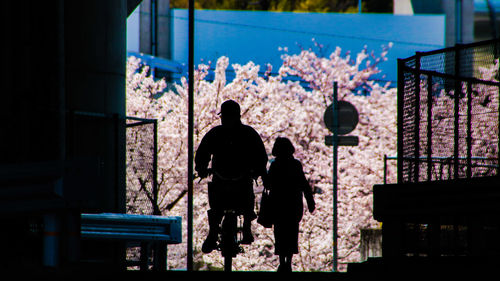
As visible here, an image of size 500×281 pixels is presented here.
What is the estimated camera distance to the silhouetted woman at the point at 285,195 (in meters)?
9.02

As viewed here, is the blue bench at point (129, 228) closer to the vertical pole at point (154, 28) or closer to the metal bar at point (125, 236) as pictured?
the metal bar at point (125, 236)

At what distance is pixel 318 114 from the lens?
116 feet

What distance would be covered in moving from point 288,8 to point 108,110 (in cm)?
5360

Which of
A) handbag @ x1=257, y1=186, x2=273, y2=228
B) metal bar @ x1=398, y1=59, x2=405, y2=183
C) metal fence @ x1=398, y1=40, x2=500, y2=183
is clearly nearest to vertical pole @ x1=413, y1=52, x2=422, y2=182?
metal fence @ x1=398, y1=40, x2=500, y2=183

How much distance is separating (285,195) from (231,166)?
152cm

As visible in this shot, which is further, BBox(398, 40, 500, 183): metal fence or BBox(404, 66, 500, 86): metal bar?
BBox(398, 40, 500, 183): metal fence

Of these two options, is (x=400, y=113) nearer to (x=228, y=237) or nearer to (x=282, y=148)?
(x=282, y=148)

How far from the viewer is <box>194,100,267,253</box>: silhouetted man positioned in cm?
763

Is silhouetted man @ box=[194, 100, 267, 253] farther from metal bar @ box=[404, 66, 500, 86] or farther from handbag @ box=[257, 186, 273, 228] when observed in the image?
metal bar @ box=[404, 66, 500, 86]

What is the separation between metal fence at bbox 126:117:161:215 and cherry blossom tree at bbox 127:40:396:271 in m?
16.3

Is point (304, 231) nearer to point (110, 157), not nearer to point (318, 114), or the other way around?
point (318, 114)

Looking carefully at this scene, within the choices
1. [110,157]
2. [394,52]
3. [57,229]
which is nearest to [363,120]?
[394,52]

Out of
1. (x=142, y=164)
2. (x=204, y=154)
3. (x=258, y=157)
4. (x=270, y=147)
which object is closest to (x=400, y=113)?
(x=258, y=157)

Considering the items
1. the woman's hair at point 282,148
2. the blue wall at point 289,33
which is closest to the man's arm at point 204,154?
the woman's hair at point 282,148
